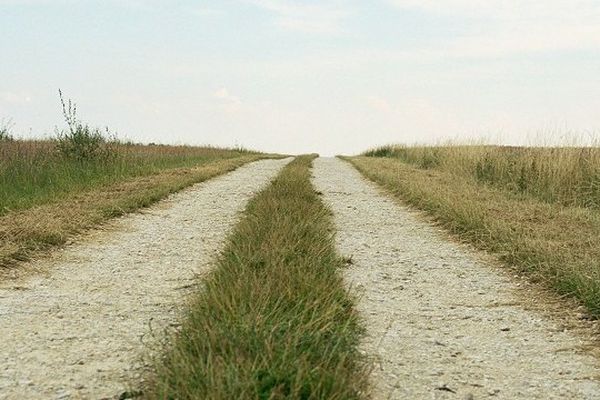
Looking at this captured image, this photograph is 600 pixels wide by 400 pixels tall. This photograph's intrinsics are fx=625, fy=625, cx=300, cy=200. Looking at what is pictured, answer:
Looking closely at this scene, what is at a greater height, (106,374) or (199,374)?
(199,374)

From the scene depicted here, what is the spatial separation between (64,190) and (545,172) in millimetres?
8559

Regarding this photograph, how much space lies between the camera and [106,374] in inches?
112

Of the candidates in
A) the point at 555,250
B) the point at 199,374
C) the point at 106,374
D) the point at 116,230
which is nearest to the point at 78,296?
the point at 106,374

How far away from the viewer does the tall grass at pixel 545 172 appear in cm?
1074

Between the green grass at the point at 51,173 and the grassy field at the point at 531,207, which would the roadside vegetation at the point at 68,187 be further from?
the grassy field at the point at 531,207

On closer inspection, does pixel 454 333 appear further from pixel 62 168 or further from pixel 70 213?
pixel 62 168

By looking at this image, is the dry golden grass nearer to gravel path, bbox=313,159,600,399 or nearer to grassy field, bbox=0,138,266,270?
grassy field, bbox=0,138,266,270

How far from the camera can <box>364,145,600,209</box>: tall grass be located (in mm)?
10742

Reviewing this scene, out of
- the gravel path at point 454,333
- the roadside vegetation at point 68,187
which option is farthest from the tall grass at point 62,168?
the gravel path at point 454,333

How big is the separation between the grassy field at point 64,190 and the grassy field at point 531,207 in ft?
14.0

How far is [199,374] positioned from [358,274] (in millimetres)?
3020

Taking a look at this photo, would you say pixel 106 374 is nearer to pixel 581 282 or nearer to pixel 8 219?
pixel 581 282

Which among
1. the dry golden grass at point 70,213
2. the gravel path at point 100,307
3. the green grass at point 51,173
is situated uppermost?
the green grass at point 51,173

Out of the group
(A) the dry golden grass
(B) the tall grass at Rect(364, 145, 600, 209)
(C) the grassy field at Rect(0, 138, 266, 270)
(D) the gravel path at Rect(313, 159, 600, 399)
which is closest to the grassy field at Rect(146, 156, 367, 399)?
(D) the gravel path at Rect(313, 159, 600, 399)
